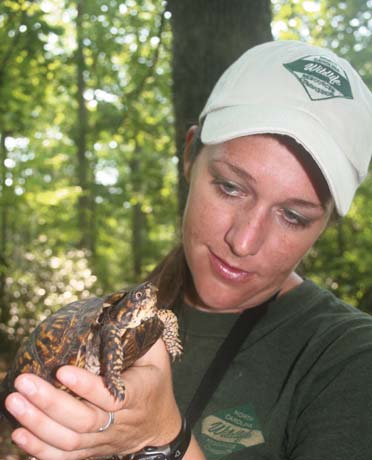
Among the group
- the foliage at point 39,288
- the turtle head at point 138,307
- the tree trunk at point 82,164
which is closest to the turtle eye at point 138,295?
the turtle head at point 138,307

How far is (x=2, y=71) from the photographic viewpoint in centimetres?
627

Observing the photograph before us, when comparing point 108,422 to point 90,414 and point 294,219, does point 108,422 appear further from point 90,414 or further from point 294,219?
point 294,219

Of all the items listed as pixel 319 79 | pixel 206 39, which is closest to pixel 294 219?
pixel 319 79

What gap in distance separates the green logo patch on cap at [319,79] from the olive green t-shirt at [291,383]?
96cm

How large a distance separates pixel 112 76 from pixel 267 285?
8.40m

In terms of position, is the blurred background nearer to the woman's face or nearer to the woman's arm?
the woman's face

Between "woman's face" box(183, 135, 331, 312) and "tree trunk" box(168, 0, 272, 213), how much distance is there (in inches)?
59.6

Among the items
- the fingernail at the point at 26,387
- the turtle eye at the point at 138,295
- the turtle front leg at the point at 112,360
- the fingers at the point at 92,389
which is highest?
the turtle eye at the point at 138,295

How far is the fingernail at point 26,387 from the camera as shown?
137 cm

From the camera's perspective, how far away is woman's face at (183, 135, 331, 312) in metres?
1.98

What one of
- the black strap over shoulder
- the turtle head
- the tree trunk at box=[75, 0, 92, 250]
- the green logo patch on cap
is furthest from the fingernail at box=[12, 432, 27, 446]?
the tree trunk at box=[75, 0, 92, 250]

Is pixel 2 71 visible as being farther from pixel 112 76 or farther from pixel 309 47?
pixel 309 47

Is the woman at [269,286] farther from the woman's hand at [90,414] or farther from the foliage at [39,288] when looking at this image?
the foliage at [39,288]

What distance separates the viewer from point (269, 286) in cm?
225
